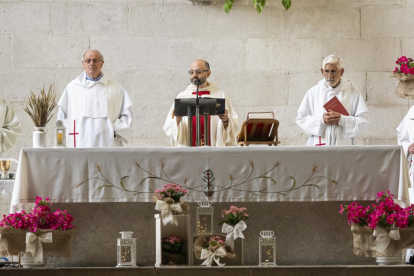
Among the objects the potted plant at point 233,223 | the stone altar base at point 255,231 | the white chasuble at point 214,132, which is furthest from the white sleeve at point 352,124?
the potted plant at point 233,223

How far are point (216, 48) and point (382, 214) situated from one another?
168 inches

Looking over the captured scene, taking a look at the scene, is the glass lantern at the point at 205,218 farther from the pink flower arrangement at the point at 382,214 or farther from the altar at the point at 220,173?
the pink flower arrangement at the point at 382,214

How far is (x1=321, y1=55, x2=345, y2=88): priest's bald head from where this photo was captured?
852 cm

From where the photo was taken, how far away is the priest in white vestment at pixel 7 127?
27.5 ft

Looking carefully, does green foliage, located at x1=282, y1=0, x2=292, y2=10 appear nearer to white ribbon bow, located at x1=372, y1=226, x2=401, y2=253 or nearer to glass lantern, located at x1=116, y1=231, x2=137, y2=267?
white ribbon bow, located at x1=372, y1=226, x2=401, y2=253

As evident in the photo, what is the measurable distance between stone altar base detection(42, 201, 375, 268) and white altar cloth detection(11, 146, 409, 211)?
1.11 ft

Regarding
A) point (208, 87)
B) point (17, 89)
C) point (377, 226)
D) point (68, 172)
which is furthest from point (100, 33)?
point (377, 226)

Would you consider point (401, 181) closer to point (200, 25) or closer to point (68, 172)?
point (68, 172)

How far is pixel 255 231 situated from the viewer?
7.04m

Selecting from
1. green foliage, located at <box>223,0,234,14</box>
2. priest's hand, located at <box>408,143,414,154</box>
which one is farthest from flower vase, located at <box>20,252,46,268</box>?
green foliage, located at <box>223,0,234,14</box>

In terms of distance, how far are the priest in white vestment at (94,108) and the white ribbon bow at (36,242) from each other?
2.14 m

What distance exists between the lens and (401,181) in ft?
22.0

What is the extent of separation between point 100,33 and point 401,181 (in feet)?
15.2

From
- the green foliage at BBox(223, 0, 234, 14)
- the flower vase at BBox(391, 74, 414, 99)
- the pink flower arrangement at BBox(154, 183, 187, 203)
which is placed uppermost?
the green foliage at BBox(223, 0, 234, 14)
